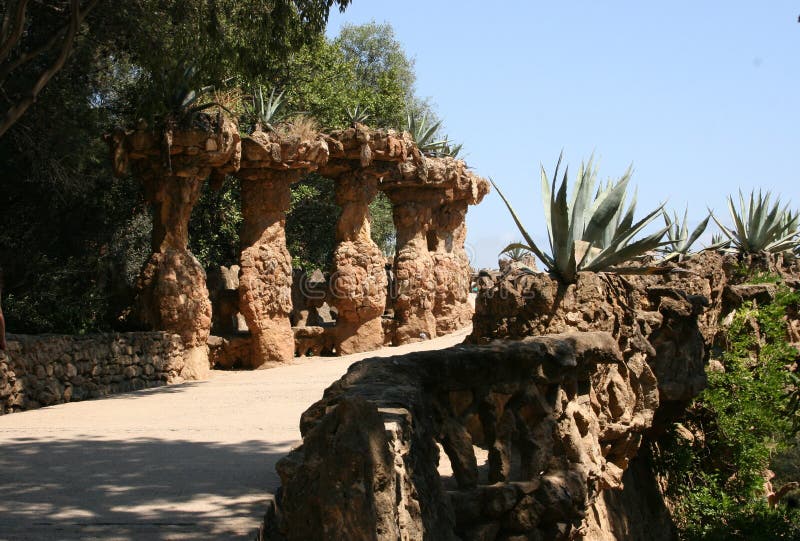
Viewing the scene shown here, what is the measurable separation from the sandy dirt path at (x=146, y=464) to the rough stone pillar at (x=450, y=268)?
1025 cm

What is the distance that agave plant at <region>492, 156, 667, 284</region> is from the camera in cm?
712

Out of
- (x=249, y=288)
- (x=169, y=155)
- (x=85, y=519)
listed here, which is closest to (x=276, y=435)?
(x=85, y=519)

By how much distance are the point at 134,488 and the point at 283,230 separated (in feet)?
40.8

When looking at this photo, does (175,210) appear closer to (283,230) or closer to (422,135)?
(283,230)

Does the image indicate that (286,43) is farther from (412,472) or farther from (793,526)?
(412,472)

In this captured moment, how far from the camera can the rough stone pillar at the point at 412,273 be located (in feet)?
71.1

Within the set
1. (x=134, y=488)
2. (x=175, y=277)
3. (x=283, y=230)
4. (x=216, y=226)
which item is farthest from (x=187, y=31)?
(x=216, y=226)

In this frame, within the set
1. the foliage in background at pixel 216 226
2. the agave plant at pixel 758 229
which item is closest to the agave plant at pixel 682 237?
the agave plant at pixel 758 229

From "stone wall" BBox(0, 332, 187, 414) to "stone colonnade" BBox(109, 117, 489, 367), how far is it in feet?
2.58

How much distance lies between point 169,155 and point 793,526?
10713 mm

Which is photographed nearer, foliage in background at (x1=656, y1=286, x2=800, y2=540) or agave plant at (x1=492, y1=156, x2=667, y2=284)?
agave plant at (x1=492, y1=156, x2=667, y2=284)

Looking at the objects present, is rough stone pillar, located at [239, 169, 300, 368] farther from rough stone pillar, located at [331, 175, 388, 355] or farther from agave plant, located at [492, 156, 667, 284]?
agave plant, located at [492, 156, 667, 284]

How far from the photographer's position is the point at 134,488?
620 centimetres

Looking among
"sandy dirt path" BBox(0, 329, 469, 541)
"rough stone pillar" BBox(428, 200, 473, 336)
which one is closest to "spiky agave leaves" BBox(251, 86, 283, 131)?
"rough stone pillar" BBox(428, 200, 473, 336)
